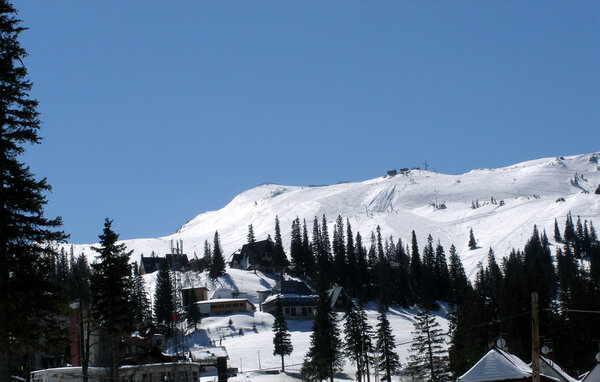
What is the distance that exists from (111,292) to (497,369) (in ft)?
75.6

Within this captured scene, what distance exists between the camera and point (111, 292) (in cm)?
3781

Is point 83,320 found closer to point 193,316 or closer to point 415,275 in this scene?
point 193,316

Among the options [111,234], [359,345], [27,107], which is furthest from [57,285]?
[359,345]

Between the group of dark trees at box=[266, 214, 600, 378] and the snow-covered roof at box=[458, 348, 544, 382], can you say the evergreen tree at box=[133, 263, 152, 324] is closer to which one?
the group of dark trees at box=[266, 214, 600, 378]

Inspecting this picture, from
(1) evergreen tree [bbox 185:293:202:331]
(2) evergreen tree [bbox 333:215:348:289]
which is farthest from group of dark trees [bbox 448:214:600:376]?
(2) evergreen tree [bbox 333:215:348:289]

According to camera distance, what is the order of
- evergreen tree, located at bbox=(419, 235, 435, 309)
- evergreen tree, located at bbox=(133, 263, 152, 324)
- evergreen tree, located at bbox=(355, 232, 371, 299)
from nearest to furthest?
evergreen tree, located at bbox=(133, 263, 152, 324) < evergreen tree, located at bbox=(355, 232, 371, 299) < evergreen tree, located at bbox=(419, 235, 435, 309)

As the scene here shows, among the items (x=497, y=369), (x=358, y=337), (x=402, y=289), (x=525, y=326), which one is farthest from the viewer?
(x=402, y=289)

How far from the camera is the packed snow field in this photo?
7638 centimetres

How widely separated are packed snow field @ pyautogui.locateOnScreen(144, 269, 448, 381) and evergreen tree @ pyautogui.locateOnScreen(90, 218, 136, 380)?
93.5ft

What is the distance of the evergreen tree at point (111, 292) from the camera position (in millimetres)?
37625

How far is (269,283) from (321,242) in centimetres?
1415

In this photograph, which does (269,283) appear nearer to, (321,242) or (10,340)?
(321,242)

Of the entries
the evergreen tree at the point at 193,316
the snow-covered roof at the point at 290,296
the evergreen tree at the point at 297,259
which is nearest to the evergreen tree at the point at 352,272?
the evergreen tree at the point at 297,259

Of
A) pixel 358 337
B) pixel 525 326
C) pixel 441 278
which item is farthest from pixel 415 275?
pixel 358 337
